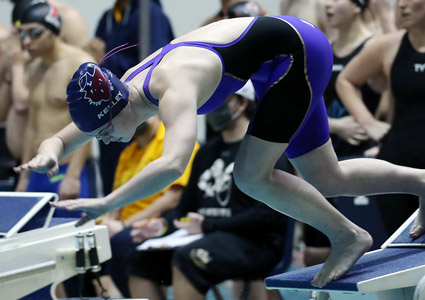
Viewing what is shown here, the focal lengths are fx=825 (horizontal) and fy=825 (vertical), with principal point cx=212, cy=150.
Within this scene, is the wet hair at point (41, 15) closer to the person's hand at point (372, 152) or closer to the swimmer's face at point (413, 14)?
the person's hand at point (372, 152)

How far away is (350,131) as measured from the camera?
506 centimetres

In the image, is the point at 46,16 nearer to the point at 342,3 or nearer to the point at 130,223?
the point at 130,223

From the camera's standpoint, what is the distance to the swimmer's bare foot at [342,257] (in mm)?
3375

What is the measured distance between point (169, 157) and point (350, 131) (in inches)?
93.8

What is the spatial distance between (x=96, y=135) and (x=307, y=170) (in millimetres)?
957

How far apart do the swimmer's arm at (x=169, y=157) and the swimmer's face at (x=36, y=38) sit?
10.3 ft

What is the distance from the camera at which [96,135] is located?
3244 mm

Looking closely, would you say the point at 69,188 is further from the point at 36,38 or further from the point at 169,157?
the point at 169,157

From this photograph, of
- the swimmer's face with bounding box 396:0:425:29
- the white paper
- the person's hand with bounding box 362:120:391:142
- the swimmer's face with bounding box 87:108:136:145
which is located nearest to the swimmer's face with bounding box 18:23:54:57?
the white paper

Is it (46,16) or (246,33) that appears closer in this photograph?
(246,33)

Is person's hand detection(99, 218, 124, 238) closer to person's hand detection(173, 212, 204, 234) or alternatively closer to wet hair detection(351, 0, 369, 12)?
person's hand detection(173, 212, 204, 234)

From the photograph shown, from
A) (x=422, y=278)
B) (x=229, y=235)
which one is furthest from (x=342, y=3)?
(x=422, y=278)

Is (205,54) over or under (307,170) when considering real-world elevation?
over

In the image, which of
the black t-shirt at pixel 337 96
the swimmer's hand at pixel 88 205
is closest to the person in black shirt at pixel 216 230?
the black t-shirt at pixel 337 96
